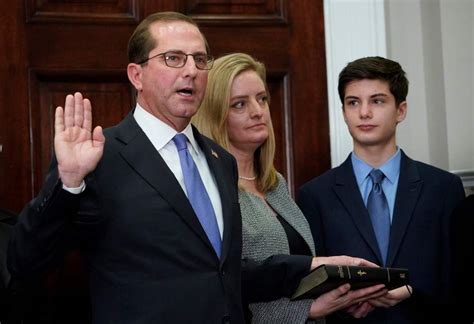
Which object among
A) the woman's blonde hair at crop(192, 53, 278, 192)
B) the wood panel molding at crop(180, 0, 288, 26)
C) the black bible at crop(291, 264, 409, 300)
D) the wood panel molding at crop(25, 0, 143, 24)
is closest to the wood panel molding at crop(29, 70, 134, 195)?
the wood panel molding at crop(25, 0, 143, 24)

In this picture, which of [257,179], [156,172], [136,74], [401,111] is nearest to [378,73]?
[401,111]

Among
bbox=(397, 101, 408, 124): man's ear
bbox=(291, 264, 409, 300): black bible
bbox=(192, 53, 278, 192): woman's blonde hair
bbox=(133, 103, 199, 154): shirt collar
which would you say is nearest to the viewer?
bbox=(133, 103, 199, 154): shirt collar

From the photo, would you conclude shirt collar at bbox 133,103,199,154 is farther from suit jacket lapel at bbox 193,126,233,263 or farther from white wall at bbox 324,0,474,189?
white wall at bbox 324,0,474,189

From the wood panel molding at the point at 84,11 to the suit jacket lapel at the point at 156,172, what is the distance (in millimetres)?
1133

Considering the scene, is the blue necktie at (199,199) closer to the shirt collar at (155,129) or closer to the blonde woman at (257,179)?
the shirt collar at (155,129)

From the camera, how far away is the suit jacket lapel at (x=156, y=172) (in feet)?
7.91

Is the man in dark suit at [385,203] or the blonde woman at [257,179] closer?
the blonde woman at [257,179]

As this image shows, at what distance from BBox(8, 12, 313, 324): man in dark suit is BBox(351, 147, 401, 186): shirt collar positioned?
0.78 meters

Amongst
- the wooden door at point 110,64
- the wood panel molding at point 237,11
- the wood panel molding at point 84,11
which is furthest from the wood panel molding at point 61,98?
the wood panel molding at point 237,11

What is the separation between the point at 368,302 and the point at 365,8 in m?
1.32

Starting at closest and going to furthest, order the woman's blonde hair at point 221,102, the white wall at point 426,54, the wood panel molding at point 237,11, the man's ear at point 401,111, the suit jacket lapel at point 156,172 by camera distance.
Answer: the suit jacket lapel at point 156,172
the woman's blonde hair at point 221,102
the man's ear at point 401,111
the wood panel molding at point 237,11
the white wall at point 426,54

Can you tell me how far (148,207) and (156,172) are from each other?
11cm

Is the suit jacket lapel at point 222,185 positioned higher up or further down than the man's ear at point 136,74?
further down

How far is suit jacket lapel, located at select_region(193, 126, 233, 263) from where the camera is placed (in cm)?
249
